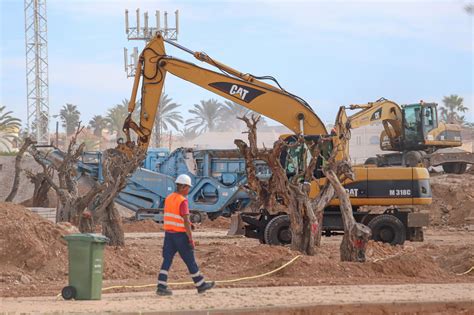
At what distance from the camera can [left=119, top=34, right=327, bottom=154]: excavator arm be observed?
26125mm

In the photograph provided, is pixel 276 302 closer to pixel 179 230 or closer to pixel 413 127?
pixel 179 230

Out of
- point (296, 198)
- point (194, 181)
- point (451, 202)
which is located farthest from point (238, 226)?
point (451, 202)

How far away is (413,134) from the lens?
40.1 metres

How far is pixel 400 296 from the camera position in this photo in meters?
14.3

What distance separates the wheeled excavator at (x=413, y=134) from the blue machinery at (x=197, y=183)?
5861 millimetres

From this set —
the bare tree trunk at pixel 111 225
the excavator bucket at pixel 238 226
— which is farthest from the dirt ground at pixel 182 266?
the excavator bucket at pixel 238 226

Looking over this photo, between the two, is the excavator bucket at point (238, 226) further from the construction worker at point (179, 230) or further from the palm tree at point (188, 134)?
the palm tree at point (188, 134)

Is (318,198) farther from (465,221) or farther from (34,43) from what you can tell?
(34,43)

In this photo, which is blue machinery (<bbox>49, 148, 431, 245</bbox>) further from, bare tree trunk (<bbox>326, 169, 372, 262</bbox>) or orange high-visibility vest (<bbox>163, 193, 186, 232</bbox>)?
orange high-visibility vest (<bbox>163, 193, 186, 232</bbox>)

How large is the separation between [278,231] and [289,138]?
2.44m

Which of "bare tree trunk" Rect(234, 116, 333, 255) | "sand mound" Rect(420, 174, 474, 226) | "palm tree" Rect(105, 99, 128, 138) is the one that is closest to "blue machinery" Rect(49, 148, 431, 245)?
"sand mound" Rect(420, 174, 474, 226)

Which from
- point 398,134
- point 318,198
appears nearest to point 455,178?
point 398,134

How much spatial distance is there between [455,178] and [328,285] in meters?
26.2

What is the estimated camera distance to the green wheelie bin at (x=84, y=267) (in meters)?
13.4
